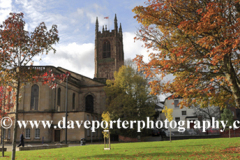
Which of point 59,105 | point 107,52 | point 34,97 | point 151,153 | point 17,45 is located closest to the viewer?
point 17,45

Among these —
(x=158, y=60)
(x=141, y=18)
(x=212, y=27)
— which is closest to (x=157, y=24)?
(x=141, y=18)

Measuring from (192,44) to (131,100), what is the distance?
3464cm

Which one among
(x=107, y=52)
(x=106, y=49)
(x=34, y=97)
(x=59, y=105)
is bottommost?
(x=59, y=105)

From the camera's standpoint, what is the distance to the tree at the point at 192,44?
10812 mm

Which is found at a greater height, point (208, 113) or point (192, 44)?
point (192, 44)

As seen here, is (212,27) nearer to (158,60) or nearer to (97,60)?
(158,60)

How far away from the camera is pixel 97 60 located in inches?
3765

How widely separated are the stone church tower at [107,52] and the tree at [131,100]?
43.4 m

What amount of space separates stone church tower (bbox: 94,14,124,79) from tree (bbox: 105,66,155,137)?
43.4m

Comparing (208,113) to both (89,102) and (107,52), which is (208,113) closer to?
(89,102)

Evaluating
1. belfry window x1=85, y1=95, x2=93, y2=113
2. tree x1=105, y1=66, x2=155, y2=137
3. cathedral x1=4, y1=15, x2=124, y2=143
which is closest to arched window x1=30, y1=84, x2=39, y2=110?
cathedral x1=4, y1=15, x2=124, y2=143

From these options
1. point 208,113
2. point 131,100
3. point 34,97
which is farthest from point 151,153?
point 208,113

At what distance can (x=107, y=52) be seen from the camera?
97.8 meters

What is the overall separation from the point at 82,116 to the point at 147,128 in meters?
12.2
